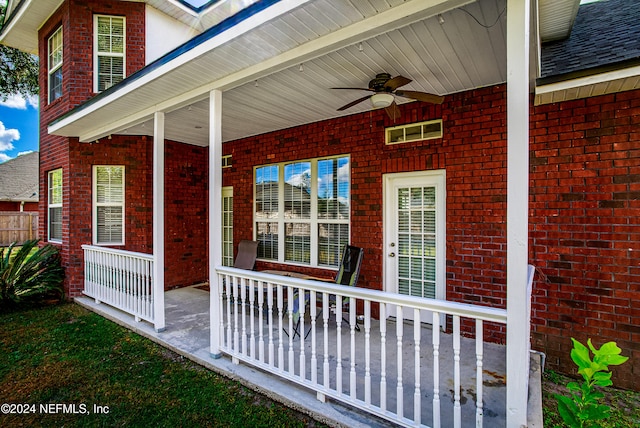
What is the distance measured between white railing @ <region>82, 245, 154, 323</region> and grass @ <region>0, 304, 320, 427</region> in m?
0.39

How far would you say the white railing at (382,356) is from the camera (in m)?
1.94

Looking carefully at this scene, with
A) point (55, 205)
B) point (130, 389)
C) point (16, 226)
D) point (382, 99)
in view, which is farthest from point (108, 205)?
point (16, 226)

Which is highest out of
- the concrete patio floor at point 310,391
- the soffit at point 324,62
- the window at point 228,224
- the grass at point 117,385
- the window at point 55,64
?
the window at point 55,64

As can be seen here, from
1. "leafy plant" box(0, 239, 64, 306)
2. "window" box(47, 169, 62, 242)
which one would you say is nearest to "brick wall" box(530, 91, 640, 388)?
"leafy plant" box(0, 239, 64, 306)

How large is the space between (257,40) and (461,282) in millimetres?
3283

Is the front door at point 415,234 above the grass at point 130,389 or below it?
above

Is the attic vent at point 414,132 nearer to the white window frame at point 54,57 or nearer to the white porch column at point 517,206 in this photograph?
the white porch column at point 517,206

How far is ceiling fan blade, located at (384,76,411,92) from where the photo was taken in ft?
8.98

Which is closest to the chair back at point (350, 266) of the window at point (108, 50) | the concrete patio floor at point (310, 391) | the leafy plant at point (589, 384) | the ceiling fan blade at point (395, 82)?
the concrete patio floor at point (310, 391)

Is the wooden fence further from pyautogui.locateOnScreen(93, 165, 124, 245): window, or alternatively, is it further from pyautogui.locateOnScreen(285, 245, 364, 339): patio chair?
pyautogui.locateOnScreen(285, 245, 364, 339): patio chair

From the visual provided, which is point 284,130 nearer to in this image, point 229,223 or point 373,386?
point 229,223

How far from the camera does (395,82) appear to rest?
282 cm

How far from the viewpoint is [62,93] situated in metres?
5.77

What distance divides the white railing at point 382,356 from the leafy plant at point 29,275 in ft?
13.6
